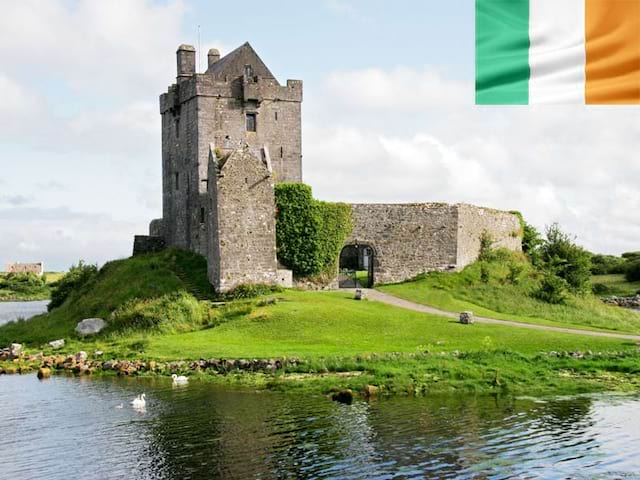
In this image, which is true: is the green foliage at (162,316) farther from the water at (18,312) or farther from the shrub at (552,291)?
the water at (18,312)

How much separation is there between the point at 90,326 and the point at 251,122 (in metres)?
16.1

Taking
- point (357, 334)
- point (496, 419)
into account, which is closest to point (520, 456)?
point (496, 419)

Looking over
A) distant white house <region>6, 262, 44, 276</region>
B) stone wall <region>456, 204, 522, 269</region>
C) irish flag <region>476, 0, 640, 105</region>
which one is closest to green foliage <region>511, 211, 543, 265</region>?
stone wall <region>456, 204, 522, 269</region>

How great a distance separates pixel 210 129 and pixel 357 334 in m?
18.8

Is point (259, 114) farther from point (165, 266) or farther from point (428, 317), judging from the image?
point (428, 317)

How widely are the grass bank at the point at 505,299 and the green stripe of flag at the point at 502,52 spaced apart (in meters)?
35.3

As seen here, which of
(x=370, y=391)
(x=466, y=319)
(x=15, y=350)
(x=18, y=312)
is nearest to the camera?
(x=370, y=391)

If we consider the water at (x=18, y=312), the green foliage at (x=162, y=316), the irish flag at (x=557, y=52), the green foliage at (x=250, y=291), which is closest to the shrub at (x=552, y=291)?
the green foliage at (x=250, y=291)

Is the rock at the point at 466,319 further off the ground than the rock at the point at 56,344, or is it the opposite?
the rock at the point at 466,319

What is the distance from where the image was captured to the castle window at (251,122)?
51156 mm

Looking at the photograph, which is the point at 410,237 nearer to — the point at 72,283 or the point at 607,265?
the point at 72,283

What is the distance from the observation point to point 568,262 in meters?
52.4

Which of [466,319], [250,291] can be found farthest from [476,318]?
[250,291]

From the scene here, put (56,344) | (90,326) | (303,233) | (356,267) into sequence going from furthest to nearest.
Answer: (356,267) < (303,233) < (90,326) < (56,344)
